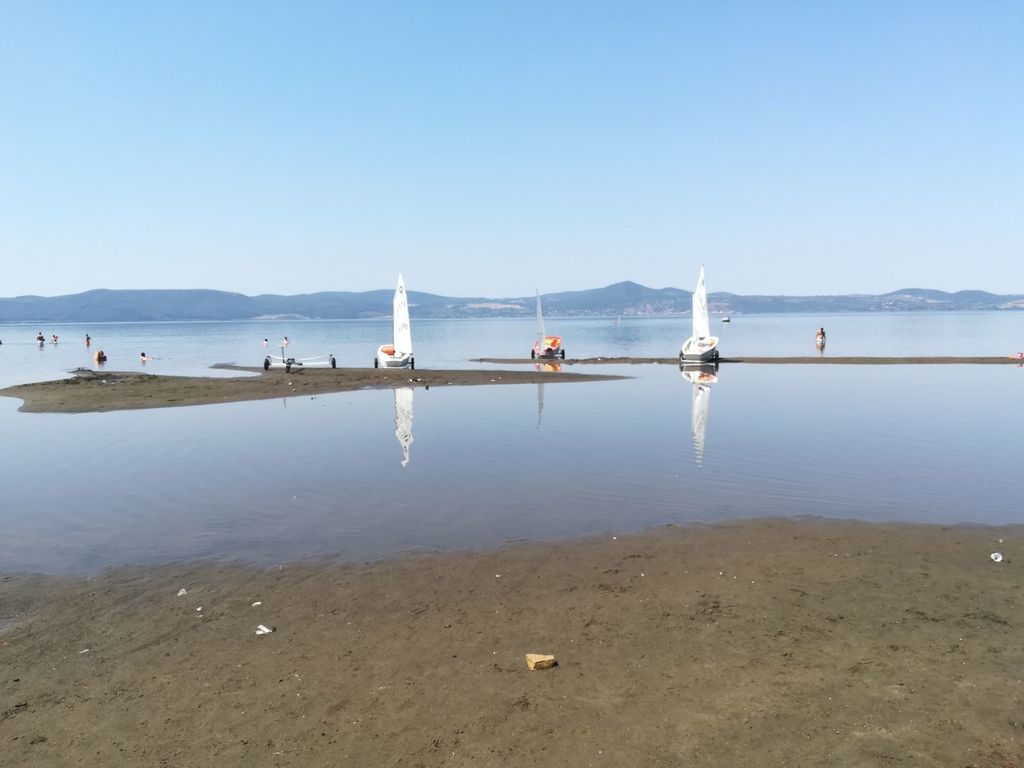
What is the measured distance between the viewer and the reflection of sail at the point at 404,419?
26.5 metres

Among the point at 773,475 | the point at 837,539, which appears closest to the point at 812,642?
the point at 837,539

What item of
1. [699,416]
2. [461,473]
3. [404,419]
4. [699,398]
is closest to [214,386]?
[404,419]

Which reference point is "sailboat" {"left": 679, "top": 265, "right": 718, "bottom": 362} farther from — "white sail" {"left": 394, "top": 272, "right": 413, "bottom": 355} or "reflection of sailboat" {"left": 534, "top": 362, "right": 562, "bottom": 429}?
"white sail" {"left": 394, "top": 272, "right": 413, "bottom": 355}

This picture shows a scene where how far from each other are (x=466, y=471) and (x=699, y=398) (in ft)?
74.0

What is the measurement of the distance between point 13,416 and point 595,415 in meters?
30.8

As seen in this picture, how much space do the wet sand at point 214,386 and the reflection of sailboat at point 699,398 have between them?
7.18m

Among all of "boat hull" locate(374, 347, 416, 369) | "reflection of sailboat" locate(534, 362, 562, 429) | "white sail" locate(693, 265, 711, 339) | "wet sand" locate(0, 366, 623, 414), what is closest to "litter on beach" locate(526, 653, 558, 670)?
"reflection of sailboat" locate(534, 362, 562, 429)

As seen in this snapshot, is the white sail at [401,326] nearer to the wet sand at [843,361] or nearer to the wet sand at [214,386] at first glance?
the wet sand at [214,386]

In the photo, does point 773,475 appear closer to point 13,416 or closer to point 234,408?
point 234,408

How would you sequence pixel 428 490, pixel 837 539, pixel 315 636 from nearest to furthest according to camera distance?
1. pixel 315 636
2. pixel 837 539
3. pixel 428 490

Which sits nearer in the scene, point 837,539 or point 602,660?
point 602,660

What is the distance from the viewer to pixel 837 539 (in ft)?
48.0

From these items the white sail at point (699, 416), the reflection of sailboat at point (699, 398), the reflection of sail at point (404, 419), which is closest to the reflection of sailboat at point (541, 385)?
the reflection of sail at point (404, 419)

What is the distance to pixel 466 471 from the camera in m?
22.1
